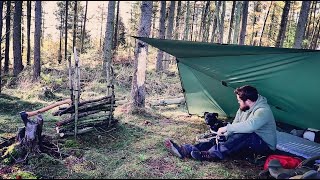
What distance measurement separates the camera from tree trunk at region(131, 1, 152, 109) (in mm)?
7254

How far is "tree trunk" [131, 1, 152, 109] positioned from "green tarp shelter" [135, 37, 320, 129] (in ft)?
3.28

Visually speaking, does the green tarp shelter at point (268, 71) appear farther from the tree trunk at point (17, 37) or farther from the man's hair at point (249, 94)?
the tree trunk at point (17, 37)

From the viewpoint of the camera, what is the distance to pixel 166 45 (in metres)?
5.61

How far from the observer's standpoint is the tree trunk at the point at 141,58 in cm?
725

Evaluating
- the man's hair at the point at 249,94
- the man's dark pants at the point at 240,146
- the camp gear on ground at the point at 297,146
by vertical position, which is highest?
the man's hair at the point at 249,94

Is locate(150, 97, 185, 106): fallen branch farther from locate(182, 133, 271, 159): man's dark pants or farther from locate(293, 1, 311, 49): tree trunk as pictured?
locate(293, 1, 311, 49): tree trunk

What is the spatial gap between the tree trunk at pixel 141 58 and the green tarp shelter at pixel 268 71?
100 centimetres

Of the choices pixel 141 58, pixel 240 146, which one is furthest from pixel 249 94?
pixel 141 58

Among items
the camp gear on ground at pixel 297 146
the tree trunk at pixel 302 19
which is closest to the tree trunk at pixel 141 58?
the camp gear on ground at pixel 297 146

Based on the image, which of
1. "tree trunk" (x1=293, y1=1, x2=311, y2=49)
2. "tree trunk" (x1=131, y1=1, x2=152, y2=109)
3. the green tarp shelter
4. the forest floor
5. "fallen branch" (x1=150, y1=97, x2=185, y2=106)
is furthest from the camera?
"tree trunk" (x1=293, y1=1, x2=311, y2=49)

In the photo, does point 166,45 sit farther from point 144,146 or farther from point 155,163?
point 155,163

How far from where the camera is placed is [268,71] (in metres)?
5.32

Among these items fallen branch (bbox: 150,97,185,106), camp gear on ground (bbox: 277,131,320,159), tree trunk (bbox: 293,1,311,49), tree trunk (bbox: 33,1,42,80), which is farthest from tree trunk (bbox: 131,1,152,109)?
tree trunk (bbox: 33,1,42,80)

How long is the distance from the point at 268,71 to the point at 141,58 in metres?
3.07
